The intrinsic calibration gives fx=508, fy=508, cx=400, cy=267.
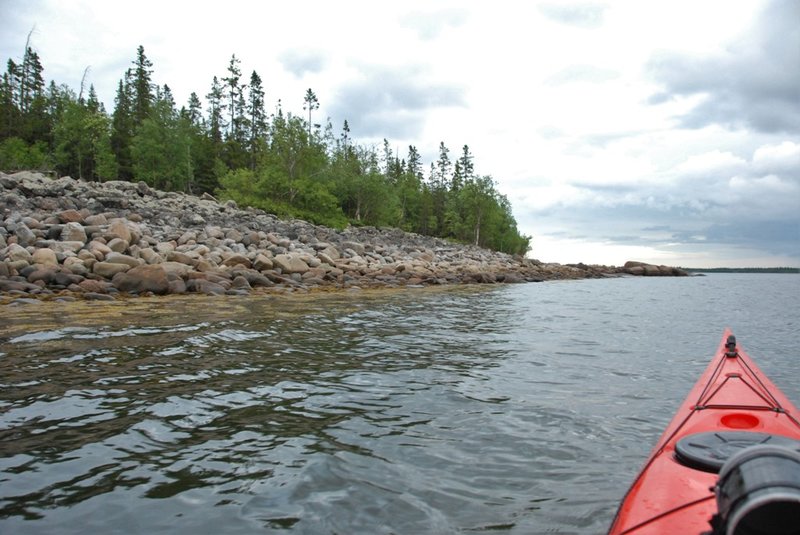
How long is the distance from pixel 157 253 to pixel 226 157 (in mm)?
48041

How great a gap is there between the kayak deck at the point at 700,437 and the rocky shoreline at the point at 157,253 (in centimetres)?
1307

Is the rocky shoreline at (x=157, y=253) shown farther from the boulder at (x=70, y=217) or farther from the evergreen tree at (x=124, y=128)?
the evergreen tree at (x=124, y=128)

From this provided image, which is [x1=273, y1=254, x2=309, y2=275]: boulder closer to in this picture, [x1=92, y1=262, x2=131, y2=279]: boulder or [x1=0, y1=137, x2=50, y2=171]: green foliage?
[x1=92, y1=262, x2=131, y2=279]: boulder

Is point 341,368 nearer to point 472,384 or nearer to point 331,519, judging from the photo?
point 472,384

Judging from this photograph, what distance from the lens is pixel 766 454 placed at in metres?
1.69

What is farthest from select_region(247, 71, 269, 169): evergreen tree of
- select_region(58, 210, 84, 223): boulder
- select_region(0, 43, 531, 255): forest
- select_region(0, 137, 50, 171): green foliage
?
select_region(58, 210, 84, 223): boulder

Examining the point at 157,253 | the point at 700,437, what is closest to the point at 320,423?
the point at 700,437

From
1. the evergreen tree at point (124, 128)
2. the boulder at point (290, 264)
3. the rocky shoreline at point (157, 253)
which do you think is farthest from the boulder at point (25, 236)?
the evergreen tree at point (124, 128)

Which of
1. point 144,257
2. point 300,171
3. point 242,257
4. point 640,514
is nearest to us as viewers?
point 640,514

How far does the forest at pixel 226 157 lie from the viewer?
42.5 meters

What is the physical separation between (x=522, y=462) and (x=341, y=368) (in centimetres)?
343

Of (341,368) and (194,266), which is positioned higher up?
(194,266)

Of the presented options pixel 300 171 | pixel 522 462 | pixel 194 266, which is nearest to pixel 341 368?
pixel 522 462

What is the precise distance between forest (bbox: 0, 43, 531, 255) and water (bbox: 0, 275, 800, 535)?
3219 centimetres
